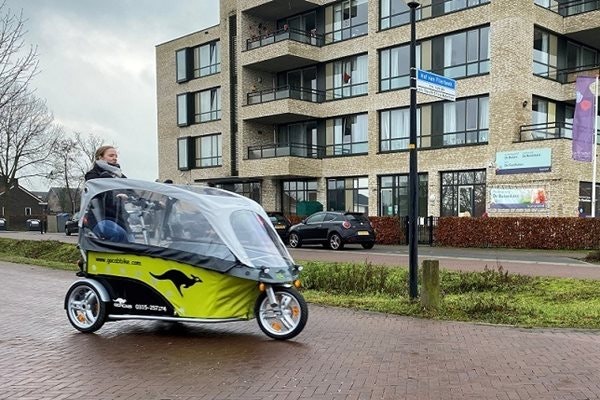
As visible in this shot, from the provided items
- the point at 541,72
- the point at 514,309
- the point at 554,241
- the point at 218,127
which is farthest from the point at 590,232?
the point at 218,127

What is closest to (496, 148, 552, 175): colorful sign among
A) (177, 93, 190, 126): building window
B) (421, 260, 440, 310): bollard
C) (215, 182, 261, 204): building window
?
(215, 182, 261, 204): building window

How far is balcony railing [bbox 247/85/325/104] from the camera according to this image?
3253 centimetres

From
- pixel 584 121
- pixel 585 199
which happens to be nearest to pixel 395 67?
pixel 584 121

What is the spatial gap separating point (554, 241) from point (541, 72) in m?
10.1

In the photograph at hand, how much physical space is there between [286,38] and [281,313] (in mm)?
27900

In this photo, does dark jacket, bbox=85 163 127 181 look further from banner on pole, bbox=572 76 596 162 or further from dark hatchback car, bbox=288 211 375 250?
banner on pole, bbox=572 76 596 162

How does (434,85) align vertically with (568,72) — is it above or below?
below

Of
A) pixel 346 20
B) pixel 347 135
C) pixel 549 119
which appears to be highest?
pixel 346 20

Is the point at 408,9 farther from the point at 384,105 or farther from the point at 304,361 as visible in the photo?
the point at 304,361

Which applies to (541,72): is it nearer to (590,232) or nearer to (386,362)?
(590,232)

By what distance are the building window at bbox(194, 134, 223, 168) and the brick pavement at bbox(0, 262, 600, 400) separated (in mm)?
30913

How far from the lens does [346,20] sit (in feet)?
106

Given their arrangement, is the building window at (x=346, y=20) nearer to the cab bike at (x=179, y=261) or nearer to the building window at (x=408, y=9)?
the building window at (x=408, y=9)

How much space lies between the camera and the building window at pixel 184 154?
131 ft
